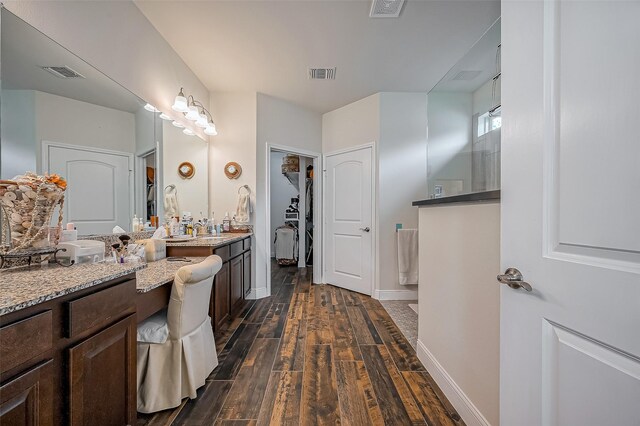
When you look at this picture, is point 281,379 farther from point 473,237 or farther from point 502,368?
point 473,237

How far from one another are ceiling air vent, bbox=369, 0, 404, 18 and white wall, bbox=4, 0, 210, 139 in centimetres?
185

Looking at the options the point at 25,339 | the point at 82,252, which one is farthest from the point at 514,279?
the point at 82,252

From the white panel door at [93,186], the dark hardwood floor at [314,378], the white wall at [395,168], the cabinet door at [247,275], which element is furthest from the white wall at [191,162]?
the white wall at [395,168]

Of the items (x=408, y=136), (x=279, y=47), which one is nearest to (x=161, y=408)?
(x=279, y=47)

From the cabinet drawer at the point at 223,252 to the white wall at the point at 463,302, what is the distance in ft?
5.57

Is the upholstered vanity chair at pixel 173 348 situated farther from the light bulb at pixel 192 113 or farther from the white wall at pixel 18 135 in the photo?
the light bulb at pixel 192 113

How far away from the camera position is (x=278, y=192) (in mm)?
6703

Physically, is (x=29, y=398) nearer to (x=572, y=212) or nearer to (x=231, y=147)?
(x=572, y=212)

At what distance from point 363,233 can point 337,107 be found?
191 centimetres

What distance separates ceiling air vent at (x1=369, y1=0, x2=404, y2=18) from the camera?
1898 mm

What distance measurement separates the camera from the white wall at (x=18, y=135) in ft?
3.75

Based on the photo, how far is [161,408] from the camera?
4.54ft

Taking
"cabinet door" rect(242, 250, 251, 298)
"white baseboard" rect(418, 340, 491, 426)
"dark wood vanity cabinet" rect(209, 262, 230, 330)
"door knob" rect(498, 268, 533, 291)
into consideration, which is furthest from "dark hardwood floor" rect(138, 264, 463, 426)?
"door knob" rect(498, 268, 533, 291)

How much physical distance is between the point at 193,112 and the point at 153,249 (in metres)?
1.48
